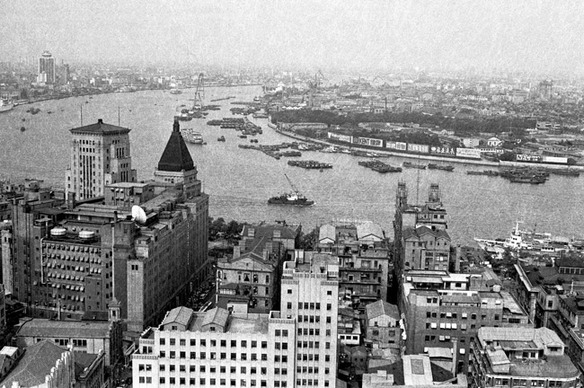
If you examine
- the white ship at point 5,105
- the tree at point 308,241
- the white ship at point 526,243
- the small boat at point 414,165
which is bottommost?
the white ship at point 526,243

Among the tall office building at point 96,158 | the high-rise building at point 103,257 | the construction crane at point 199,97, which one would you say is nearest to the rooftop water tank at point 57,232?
the high-rise building at point 103,257

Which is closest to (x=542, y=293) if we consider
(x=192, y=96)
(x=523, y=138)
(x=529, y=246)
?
(x=529, y=246)

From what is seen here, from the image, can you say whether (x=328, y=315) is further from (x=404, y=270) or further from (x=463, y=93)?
(x=463, y=93)

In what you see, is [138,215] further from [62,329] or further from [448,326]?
[448,326]

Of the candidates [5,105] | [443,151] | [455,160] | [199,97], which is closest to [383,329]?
[5,105]

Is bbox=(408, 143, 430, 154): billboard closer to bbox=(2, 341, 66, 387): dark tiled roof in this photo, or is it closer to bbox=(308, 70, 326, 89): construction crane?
bbox=(308, 70, 326, 89): construction crane

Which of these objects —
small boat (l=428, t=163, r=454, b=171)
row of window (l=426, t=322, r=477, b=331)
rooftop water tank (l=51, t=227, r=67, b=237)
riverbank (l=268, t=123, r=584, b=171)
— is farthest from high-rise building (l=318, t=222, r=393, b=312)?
riverbank (l=268, t=123, r=584, b=171)

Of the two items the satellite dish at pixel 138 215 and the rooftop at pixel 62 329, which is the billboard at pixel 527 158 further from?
the rooftop at pixel 62 329
